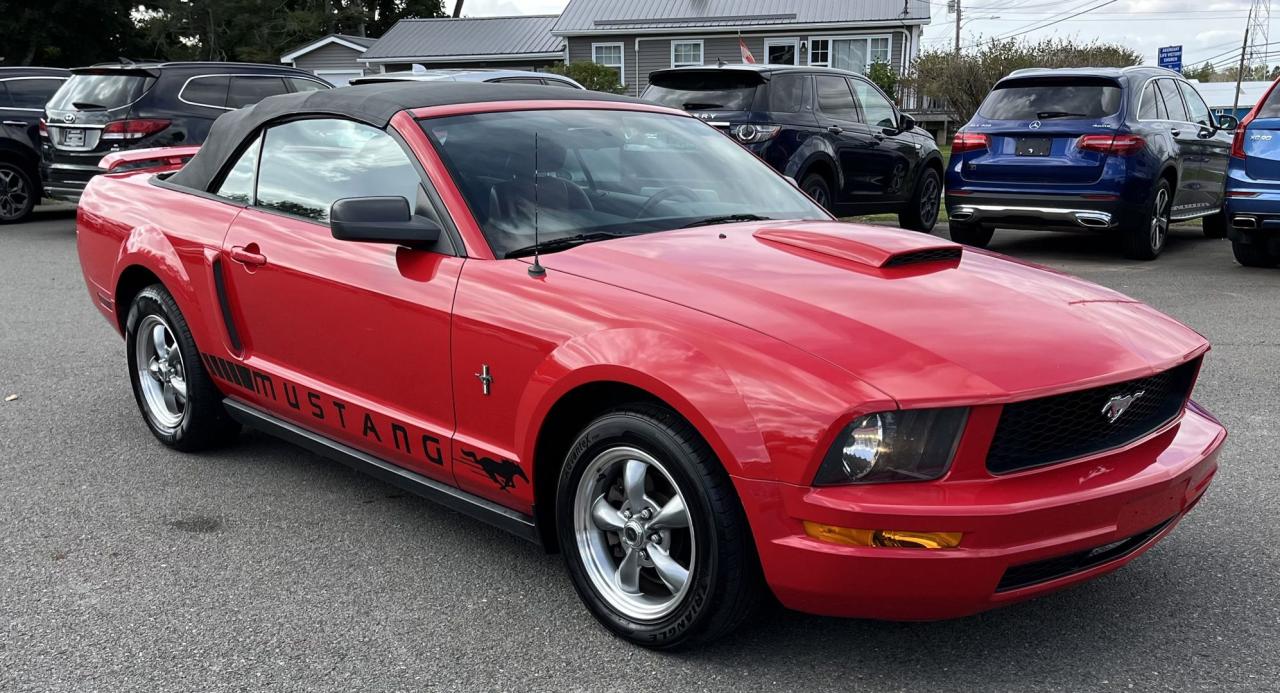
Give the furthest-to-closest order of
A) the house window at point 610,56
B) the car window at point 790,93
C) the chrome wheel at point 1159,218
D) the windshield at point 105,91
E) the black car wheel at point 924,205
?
the house window at point 610,56 < the black car wheel at point 924,205 < the windshield at point 105,91 < the car window at point 790,93 < the chrome wheel at point 1159,218

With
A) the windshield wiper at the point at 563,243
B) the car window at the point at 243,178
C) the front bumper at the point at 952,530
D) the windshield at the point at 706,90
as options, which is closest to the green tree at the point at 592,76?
the windshield at the point at 706,90

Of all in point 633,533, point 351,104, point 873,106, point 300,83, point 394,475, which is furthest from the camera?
point 300,83

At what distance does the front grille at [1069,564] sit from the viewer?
107 inches

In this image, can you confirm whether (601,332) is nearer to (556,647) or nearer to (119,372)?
(556,647)

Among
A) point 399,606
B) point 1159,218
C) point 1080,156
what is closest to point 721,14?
point 1159,218

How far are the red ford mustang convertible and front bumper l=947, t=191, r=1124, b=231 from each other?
643 cm

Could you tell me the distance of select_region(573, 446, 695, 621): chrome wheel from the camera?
3049 mm

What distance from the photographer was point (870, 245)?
3533 millimetres

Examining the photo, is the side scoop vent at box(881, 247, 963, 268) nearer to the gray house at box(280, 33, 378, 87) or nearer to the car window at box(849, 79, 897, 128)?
the car window at box(849, 79, 897, 128)

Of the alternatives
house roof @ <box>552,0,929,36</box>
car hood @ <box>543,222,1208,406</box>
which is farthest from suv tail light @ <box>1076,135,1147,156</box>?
house roof @ <box>552,0,929,36</box>

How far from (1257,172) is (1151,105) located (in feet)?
4.89

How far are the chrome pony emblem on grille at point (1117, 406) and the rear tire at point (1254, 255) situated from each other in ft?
27.6

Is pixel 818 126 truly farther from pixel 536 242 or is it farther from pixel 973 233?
pixel 536 242

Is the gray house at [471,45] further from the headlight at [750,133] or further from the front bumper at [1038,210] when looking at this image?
the front bumper at [1038,210]
